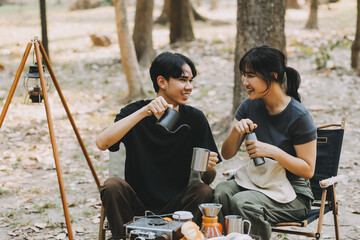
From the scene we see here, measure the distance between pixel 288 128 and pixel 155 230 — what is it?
126cm

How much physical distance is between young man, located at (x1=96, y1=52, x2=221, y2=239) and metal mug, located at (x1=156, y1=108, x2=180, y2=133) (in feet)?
1.10

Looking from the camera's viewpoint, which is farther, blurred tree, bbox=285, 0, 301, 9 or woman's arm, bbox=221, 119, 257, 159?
blurred tree, bbox=285, 0, 301, 9

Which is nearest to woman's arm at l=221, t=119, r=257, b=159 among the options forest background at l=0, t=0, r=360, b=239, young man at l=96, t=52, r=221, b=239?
young man at l=96, t=52, r=221, b=239

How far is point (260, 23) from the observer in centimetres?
576

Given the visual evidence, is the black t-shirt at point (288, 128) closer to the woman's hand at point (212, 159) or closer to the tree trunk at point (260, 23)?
the woman's hand at point (212, 159)

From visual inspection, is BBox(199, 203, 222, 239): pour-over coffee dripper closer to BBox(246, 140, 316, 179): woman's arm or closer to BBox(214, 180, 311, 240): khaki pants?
BBox(214, 180, 311, 240): khaki pants

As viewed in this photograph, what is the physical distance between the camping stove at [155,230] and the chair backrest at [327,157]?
58.8 inches

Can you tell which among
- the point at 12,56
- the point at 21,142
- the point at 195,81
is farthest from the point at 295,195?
the point at 12,56

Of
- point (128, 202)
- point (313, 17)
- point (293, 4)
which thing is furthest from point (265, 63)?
point (293, 4)

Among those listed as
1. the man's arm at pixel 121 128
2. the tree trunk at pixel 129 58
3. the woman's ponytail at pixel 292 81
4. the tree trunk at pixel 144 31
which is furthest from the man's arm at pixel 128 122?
the tree trunk at pixel 144 31

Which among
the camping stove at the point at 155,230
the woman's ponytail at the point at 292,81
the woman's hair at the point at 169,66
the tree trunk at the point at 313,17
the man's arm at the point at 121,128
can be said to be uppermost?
the tree trunk at the point at 313,17

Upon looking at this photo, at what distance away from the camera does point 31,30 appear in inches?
584

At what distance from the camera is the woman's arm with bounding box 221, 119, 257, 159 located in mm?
3123

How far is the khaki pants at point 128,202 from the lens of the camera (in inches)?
123
